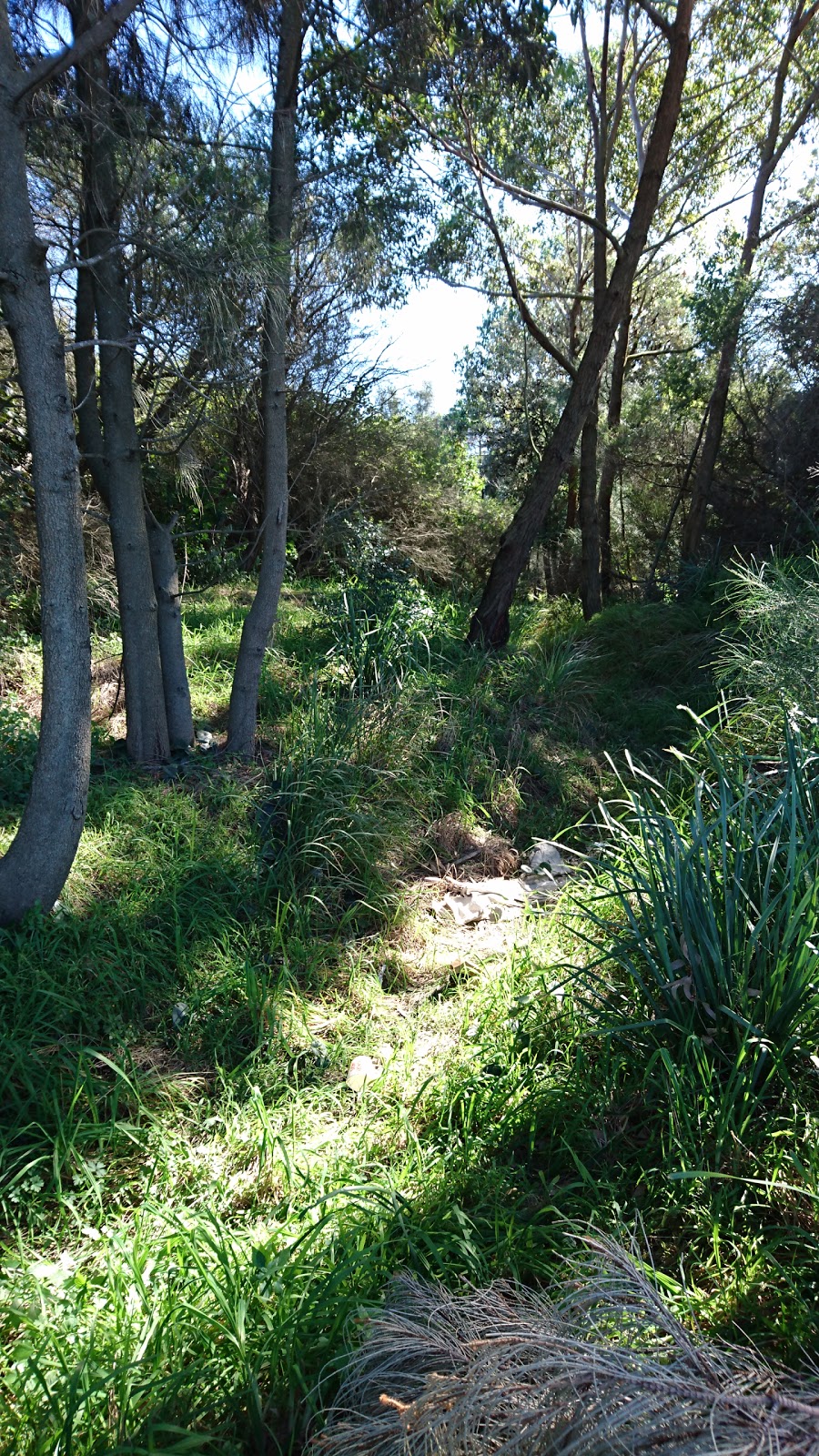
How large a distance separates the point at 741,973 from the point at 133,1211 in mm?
1757

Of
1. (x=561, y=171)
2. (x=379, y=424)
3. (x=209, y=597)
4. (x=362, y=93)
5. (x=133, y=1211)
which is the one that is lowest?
(x=133, y=1211)

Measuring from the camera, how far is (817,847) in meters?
2.37

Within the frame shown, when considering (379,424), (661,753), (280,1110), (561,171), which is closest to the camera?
(280,1110)

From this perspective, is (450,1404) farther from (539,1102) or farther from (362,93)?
(362,93)


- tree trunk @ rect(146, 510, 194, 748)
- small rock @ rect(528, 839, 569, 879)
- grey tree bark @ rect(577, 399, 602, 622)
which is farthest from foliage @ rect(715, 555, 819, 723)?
tree trunk @ rect(146, 510, 194, 748)

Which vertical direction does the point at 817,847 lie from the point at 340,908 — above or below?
above

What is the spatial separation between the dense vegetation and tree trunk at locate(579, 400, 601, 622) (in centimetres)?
71

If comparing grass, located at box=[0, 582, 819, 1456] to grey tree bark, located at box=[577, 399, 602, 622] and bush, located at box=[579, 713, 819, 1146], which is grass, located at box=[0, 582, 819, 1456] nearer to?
bush, located at box=[579, 713, 819, 1146]

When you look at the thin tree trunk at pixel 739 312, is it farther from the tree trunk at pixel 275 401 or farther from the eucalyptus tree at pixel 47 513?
the eucalyptus tree at pixel 47 513

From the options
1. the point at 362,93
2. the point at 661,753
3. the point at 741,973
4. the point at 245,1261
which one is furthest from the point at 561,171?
the point at 245,1261

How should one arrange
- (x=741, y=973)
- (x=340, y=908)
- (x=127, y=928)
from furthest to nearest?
(x=340, y=908) → (x=127, y=928) → (x=741, y=973)

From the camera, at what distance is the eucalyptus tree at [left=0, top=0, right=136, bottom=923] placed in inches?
122

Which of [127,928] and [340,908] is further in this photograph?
[340,908]

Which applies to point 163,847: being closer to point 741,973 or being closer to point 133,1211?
point 133,1211
